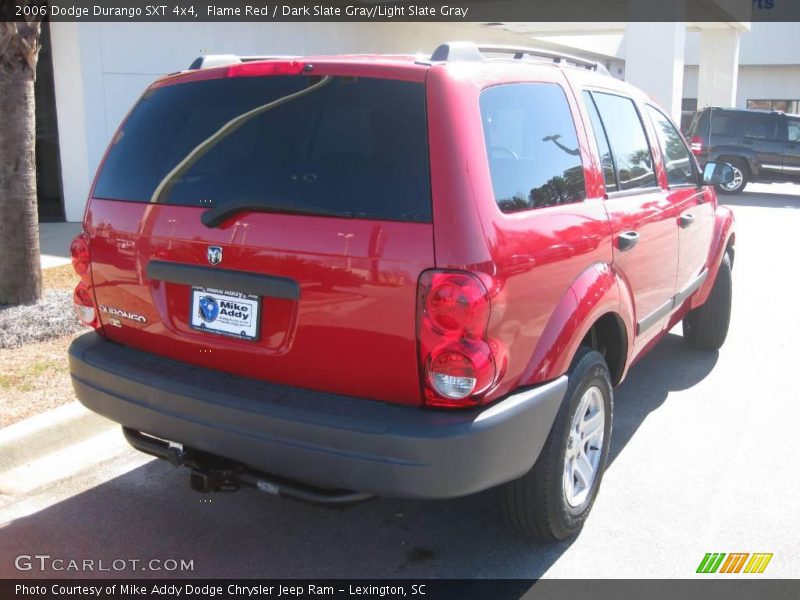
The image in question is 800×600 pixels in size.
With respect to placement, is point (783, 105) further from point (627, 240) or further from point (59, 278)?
point (627, 240)

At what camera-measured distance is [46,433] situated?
170 inches

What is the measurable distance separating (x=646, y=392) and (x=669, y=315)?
30.3 inches

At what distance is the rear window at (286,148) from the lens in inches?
109

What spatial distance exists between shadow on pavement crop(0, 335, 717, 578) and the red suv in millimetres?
330

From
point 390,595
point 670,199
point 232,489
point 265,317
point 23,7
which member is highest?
point 23,7

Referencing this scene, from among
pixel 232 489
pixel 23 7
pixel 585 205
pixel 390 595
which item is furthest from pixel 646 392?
pixel 23 7

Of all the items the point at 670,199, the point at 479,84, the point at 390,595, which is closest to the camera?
the point at 479,84

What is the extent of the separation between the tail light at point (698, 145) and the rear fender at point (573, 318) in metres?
15.6

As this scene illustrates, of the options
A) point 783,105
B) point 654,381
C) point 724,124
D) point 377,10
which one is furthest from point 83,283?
point 783,105

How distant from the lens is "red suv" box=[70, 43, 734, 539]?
268 cm

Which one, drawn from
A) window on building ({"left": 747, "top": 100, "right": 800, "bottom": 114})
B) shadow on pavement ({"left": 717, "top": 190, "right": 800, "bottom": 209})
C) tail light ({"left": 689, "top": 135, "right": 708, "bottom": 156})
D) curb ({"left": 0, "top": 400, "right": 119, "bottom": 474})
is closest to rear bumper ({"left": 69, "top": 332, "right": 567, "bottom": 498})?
curb ({"left": 0, "top": 400, "right": 119, "bottom": 474})

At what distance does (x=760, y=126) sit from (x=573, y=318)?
59.2 feet

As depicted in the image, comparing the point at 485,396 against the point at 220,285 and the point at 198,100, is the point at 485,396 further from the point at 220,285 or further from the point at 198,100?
the point at 198,100

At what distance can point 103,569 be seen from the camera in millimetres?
3277
